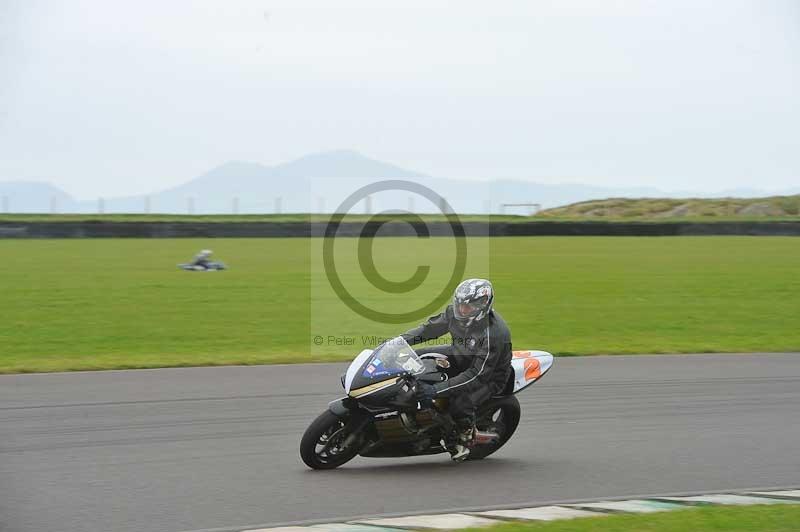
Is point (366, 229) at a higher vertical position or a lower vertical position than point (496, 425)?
higher

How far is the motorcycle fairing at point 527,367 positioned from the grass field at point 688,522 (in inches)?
80.2

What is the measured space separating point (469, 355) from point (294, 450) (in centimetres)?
176

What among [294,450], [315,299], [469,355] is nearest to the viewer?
[469,355]

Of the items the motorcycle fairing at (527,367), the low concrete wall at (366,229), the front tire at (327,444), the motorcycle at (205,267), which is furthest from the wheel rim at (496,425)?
the low concrete wall at (366,229)

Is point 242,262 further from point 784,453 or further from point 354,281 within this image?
point 784,453

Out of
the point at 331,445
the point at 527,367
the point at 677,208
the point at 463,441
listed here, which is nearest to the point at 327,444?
the point at 331,445

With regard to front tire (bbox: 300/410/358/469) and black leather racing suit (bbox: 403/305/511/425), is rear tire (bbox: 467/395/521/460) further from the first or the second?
front tire (bbox: 300/410/358/469)

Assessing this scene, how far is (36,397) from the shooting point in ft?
33.8

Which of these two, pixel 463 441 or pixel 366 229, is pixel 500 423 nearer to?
pixel 463 441

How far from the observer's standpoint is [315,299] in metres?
21.5

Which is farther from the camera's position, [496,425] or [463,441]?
[496,425]

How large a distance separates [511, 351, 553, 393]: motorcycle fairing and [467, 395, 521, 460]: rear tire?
0.46 ft

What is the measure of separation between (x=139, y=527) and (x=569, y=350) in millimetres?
10014

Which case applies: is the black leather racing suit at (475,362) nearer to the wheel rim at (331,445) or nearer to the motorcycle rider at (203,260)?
the wheel rim at (331,445)
